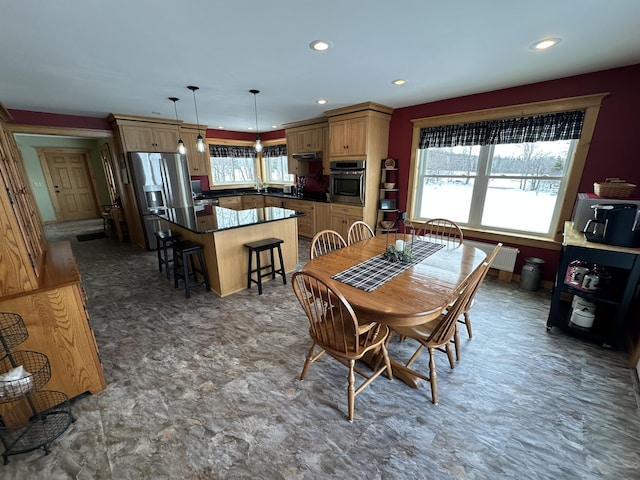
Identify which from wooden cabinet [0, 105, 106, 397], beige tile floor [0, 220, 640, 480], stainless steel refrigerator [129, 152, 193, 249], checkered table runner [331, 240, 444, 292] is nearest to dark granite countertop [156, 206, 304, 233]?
beige tile floor [0, 220, 640, 480]

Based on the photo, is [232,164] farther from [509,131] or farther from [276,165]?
[509,131]

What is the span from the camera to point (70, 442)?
148cm

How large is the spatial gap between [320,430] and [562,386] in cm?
177

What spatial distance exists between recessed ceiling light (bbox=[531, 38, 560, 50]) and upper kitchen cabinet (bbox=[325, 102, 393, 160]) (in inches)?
83.6

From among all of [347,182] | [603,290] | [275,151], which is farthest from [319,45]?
[275,151]

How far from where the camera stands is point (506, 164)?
3449 mm

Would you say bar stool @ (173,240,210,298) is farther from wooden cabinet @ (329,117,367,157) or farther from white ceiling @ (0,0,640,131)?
wooden cabinet @ (329,117,367,157)

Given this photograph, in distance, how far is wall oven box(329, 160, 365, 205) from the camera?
4.38 metres

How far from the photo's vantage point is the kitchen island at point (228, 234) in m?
3.05

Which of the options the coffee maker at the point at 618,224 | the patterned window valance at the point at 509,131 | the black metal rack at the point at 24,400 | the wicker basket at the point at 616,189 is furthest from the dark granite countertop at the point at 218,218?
the wicker basket at the point at 616,189

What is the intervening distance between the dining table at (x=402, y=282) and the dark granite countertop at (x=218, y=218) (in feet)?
4.26

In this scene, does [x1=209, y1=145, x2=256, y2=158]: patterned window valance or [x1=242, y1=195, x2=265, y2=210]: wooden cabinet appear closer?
[x1=209, y1=145, x2=256, y2=158]: patterned window valance

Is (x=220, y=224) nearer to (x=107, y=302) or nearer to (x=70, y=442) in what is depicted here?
(x=107, y=302)

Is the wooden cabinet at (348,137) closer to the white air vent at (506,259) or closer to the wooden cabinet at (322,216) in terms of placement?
the wooden cabinet at (322,216)
